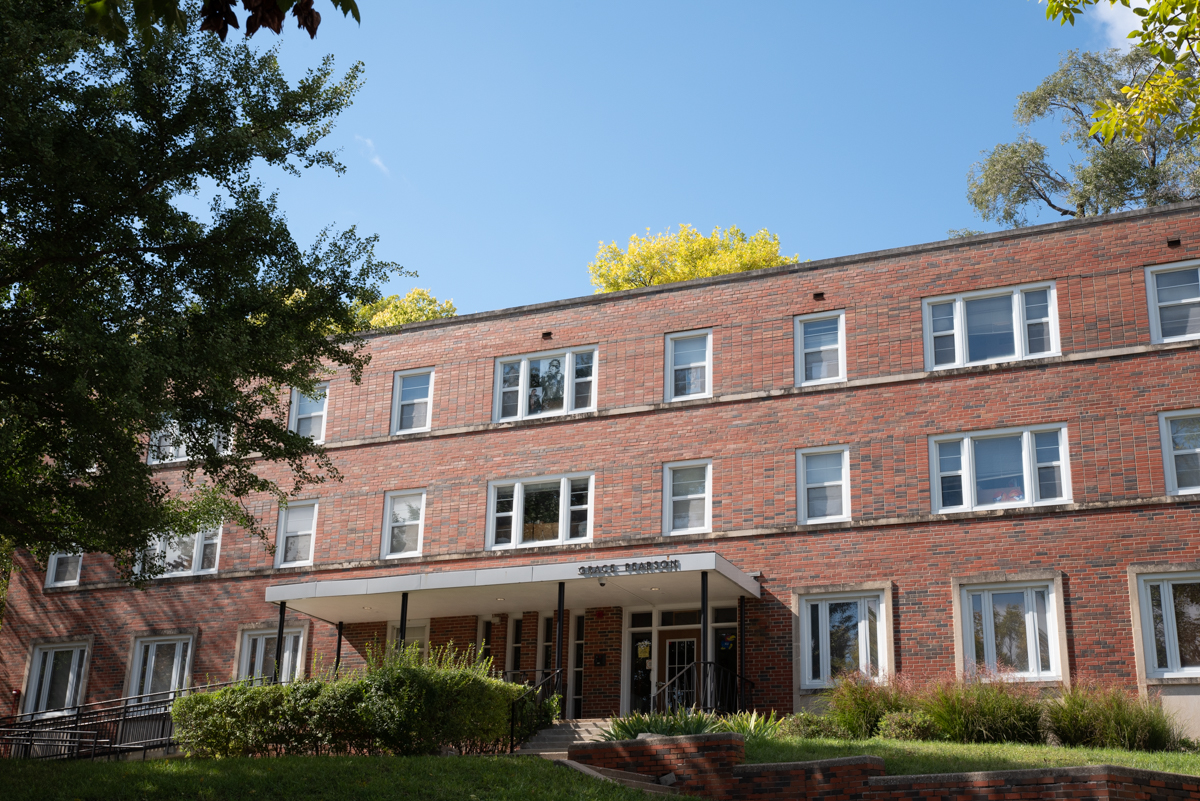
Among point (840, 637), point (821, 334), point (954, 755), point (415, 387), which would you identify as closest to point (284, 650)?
point (415, 387)

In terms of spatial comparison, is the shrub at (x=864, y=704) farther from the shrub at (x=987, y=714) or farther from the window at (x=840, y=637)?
the window at (x=840, y=637)

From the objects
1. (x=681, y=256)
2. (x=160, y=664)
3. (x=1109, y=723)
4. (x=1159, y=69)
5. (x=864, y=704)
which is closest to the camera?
(x=1159, y=69)

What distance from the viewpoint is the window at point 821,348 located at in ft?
78.0

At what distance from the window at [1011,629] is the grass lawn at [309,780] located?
9.04 m

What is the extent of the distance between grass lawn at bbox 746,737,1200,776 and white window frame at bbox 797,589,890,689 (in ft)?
13.2

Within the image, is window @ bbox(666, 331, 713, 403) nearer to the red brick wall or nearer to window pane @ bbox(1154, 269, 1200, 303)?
the red brick wall

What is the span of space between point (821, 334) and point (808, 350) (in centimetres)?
41

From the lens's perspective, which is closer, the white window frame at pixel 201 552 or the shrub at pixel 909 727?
the shrub at pixel 909 727

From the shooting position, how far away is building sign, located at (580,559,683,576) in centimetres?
2012

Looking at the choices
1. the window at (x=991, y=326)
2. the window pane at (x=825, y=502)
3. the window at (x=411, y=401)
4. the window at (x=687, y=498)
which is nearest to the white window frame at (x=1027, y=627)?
the window pane at (x=825, y=502)

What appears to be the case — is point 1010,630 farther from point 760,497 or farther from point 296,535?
point 296,535

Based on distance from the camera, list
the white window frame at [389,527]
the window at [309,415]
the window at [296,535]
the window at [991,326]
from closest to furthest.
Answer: the window at [991,326] → the white window frame at [389,527] → the window at [296,535] → the window at [309,415]

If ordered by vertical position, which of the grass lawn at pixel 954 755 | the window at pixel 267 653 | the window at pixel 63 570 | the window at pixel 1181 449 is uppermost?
the window at pixel 1181 449

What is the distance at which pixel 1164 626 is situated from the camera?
19.6m
